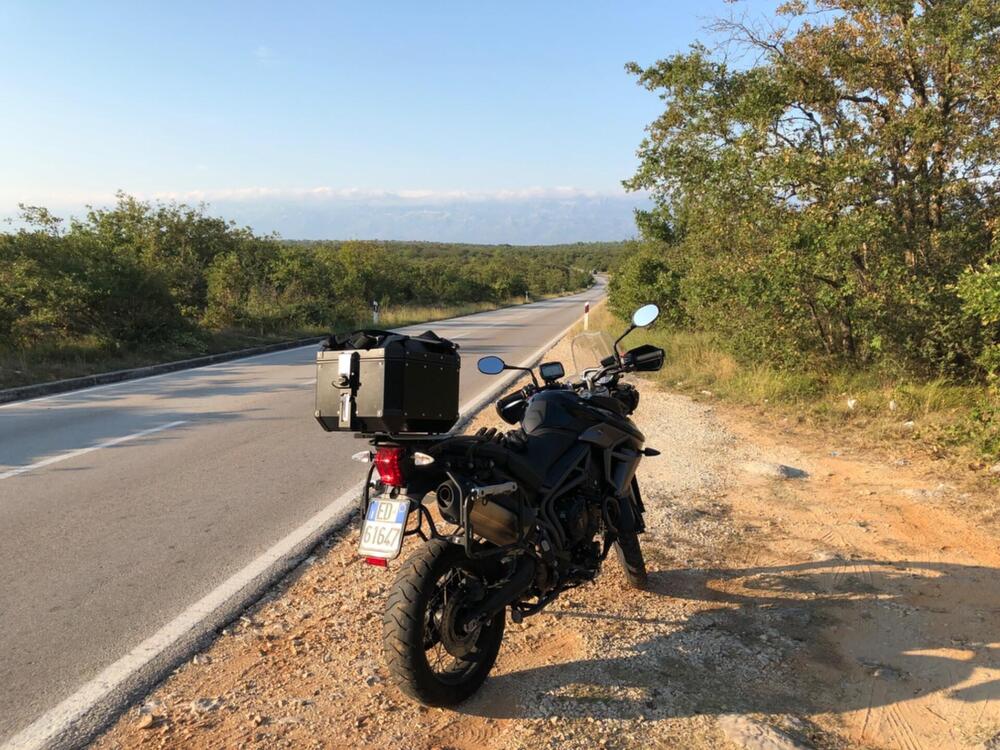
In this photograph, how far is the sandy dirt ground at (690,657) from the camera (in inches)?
108

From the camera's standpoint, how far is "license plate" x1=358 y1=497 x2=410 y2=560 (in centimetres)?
268

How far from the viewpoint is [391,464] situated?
8.85ft

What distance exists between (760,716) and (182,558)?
11.5ft

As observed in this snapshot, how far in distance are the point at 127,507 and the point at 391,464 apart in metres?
3.73

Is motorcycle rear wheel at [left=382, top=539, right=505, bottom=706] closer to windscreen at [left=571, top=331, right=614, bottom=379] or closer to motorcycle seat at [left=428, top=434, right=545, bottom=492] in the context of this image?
→ motorcycle seat at [left=428, top=434, right=545, bottom=492]

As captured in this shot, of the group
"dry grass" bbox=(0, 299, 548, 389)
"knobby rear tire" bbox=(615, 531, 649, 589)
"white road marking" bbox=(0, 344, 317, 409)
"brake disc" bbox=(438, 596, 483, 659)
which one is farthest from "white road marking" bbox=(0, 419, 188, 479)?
"knobby rear tire" bbox=(615, 531, 649, 589)

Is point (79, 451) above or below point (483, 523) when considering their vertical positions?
below

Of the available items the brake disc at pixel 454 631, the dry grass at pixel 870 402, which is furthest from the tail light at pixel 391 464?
the dry grass at pixel 870 402

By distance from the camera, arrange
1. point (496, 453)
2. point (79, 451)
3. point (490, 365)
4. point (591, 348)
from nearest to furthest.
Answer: point (496, 453), point (490, 365), point (591, 348), point (79, 451)

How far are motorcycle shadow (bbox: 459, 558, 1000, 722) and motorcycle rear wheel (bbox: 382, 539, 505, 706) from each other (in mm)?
163

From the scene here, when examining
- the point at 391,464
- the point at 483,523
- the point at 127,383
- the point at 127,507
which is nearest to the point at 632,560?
the point at 483,523

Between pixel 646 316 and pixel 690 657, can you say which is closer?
pixel 690 657

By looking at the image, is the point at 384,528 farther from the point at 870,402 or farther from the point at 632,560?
the point at 870,402

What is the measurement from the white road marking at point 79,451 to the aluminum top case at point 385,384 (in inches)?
203
